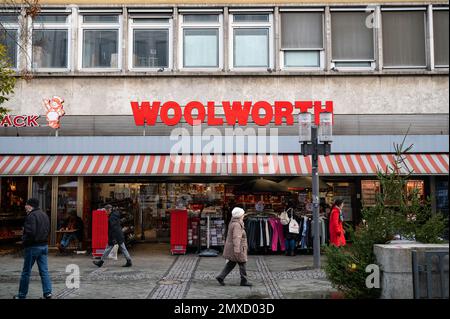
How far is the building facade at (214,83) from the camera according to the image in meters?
16.7

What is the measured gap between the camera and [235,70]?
17500mm

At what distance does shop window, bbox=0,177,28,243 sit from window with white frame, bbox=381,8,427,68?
13.0 meters

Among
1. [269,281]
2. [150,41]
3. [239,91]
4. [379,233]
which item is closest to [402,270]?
[379,233]

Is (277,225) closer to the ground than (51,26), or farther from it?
closer to the ground

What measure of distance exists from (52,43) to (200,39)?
5050mm

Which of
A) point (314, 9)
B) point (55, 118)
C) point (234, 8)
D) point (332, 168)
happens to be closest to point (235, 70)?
point (234, 8)

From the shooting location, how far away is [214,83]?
678 inches

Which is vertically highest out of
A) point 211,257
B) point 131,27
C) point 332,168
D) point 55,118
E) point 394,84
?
point 131,27

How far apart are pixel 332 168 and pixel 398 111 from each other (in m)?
3.41

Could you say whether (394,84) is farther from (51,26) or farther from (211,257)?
(51,26)

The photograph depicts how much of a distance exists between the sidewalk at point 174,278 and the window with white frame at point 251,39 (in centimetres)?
656

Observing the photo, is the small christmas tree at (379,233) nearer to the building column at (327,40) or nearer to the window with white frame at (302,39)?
the building column at (327,40)
